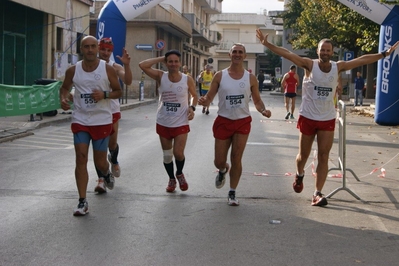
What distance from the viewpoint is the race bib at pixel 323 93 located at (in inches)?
303

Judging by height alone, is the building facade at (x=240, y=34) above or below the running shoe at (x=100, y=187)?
above

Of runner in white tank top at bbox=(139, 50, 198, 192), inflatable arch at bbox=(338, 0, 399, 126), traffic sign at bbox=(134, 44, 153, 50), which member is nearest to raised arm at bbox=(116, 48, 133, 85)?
runner in white tank top at bbox=(139, 50, 198, 192)

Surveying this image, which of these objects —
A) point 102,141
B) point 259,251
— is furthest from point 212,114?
point 259,251

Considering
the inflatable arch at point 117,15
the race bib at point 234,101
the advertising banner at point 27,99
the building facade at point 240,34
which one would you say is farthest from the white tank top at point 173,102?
the building facade at point 240,34

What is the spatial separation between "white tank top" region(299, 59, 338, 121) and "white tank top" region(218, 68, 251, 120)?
0.75 m

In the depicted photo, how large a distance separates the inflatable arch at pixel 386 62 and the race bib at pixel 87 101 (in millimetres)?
11871

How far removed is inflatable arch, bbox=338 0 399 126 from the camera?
18078 millimetres

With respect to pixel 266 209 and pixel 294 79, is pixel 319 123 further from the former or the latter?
pixel 294 79

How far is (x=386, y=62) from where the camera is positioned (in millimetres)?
19469

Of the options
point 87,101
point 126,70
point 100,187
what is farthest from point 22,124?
point 87,101

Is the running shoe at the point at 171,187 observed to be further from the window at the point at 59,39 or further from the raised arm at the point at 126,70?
the window at the point at 59,39

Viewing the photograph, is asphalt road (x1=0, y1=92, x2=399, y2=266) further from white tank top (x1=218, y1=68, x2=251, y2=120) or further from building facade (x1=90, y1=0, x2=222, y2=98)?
building facade (x1=90, y1=0, x2=222, y2=98)

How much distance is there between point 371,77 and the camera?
41.7 metres

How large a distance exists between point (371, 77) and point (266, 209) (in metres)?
35.9
